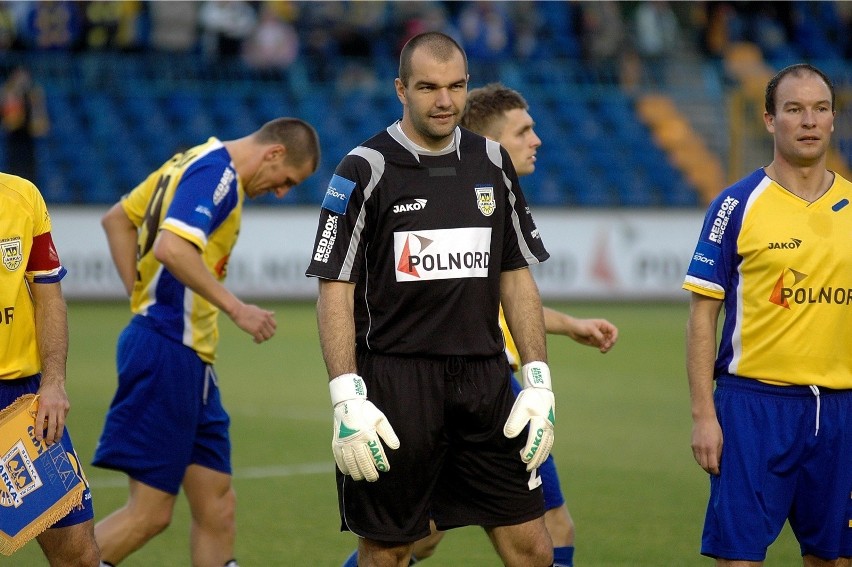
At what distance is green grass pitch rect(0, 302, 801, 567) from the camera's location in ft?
23.9

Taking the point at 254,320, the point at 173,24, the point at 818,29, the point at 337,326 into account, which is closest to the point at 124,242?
the point at 254,320

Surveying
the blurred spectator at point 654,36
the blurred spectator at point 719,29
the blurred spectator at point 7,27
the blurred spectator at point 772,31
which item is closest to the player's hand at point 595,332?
the blurred spectator at point 7,27

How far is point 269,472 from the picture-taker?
939 centimetres

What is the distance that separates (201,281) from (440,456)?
171 centimetres

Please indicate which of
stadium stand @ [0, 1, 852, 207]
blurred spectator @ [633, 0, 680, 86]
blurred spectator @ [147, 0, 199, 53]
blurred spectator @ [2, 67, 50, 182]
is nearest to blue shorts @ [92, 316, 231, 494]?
stadium stand @ [0, 1, 852, 207]

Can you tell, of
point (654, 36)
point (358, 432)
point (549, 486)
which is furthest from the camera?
point (654, 36)

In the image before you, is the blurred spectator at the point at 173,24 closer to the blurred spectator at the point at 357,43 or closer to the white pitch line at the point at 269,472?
the blurred spectator at the point at 357,43

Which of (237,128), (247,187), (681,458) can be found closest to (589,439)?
(681,458)

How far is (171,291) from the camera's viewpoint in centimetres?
640

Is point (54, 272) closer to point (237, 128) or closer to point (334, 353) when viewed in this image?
point (334, 353)

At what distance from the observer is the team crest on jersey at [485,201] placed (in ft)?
15.9

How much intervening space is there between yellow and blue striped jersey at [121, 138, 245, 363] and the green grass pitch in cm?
145

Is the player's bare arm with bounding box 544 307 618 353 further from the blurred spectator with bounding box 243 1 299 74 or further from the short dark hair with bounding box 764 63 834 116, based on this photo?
the blurred spectator with bounding box 243 1 299 74

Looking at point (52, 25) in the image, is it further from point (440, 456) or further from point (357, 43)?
point (440, 456)
